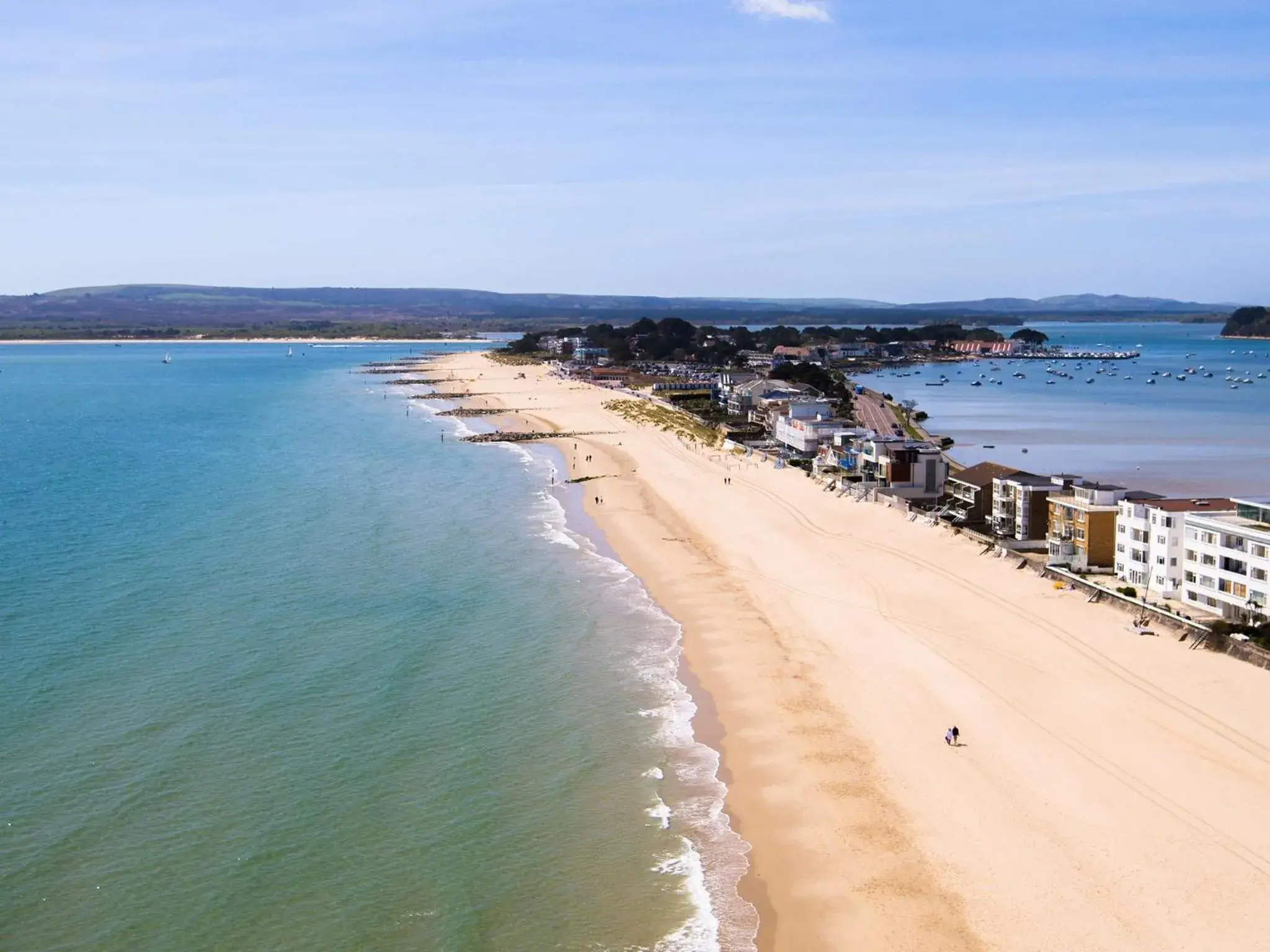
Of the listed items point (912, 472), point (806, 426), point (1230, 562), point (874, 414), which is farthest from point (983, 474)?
point (874, 414)

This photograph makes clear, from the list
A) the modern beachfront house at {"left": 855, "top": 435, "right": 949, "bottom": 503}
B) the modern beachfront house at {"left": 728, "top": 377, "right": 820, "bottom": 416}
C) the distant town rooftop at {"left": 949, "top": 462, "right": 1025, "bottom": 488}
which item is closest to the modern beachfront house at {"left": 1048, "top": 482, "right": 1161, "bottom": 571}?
the distant town rooftop at {"left": 949, "top": 462, "right": 1025, "bottom": 488}

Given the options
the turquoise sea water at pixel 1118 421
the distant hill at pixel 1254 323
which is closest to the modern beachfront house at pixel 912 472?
the turquoise sea water at pixel 1118 421

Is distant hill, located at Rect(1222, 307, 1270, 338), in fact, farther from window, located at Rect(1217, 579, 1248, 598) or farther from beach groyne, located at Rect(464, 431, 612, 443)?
window, located at Rect(1217, 579, 1248, 598)

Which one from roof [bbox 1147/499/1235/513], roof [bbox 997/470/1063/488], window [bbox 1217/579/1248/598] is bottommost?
window [bbox 1217/579/1248/598]

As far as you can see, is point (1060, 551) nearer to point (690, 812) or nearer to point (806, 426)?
point (690, 812)

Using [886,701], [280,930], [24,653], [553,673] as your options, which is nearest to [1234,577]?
[886,701]

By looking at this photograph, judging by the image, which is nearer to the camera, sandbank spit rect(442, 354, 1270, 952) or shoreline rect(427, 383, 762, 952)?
sandbank spit rect(442, 354, 1270, 952)

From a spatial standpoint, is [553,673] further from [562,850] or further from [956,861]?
[956,861]
